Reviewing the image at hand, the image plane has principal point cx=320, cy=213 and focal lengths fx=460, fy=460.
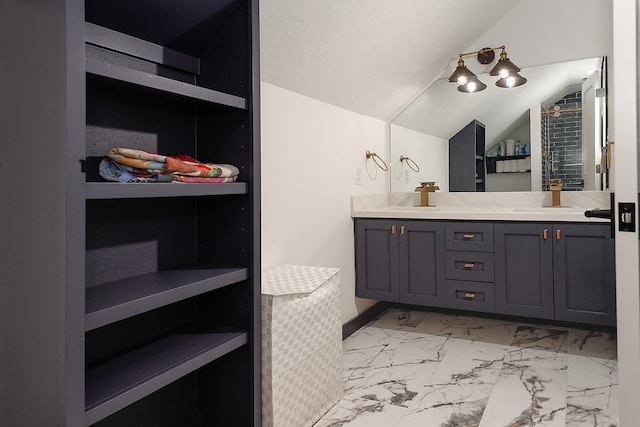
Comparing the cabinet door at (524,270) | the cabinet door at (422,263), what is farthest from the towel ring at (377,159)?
the cabinet door at (524,270)

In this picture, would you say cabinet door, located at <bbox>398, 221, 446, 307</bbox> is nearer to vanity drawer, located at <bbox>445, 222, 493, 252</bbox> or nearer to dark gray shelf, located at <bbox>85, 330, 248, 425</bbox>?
vanity drawer, located at <bbox>445, 222, 493, 252</bbox>

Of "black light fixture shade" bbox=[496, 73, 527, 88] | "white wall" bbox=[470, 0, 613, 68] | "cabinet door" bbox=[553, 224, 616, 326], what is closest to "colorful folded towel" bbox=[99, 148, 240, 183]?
"cabinet door" bbox=[553, 224, 616, 326]

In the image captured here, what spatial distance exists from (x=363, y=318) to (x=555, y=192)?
4.95 feet

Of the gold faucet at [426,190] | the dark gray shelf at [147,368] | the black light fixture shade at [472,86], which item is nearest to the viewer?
the dark gray shelf at [147,368]

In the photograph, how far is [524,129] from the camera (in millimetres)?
3080

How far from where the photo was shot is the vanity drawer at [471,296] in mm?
2734

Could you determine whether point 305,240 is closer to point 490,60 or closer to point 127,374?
point 127,374

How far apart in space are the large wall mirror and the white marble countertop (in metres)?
0.06

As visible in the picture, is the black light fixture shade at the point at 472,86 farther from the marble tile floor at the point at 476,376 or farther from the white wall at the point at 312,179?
the marble tile floor at the point at 476,376

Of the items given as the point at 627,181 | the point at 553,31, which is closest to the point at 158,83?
the point at 627,181

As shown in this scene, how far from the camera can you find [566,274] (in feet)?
8.30

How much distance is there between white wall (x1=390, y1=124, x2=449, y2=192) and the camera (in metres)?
3.39

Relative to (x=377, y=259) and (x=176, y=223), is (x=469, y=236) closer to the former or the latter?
(x=377, y=259)

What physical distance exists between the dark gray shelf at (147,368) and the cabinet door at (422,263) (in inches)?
65.4
